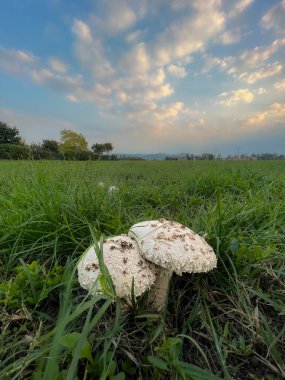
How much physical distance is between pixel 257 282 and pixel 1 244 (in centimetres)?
206

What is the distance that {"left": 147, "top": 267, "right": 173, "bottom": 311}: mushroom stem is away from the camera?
159 cm

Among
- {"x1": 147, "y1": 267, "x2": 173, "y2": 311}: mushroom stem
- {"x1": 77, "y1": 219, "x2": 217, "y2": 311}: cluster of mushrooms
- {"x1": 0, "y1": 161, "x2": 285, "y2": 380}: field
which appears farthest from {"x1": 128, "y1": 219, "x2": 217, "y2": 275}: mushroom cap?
{"x1": 0, "y1": 161, "x2": 285, "y2": 380}: field

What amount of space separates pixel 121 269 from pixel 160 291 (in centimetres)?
35

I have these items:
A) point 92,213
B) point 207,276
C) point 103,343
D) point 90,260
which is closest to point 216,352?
point 207,276

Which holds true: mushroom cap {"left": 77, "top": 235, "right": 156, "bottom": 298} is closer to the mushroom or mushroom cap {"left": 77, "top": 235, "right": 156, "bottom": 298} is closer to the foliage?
the mushroom

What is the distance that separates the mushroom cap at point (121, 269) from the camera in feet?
4.61

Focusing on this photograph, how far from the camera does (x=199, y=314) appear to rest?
1534mm

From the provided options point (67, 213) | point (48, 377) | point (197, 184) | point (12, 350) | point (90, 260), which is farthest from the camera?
point (197, 184)

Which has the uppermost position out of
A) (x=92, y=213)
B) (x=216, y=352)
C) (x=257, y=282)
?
(x=92, y=213)

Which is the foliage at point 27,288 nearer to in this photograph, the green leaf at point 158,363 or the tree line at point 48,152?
the green leaf at point 158,363

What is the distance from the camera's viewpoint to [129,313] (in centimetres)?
148

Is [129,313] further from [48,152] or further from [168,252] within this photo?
[48,152]

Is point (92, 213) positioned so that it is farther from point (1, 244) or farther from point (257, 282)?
point (257, 282)

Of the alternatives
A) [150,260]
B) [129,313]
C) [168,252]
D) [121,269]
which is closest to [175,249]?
[168,252]
